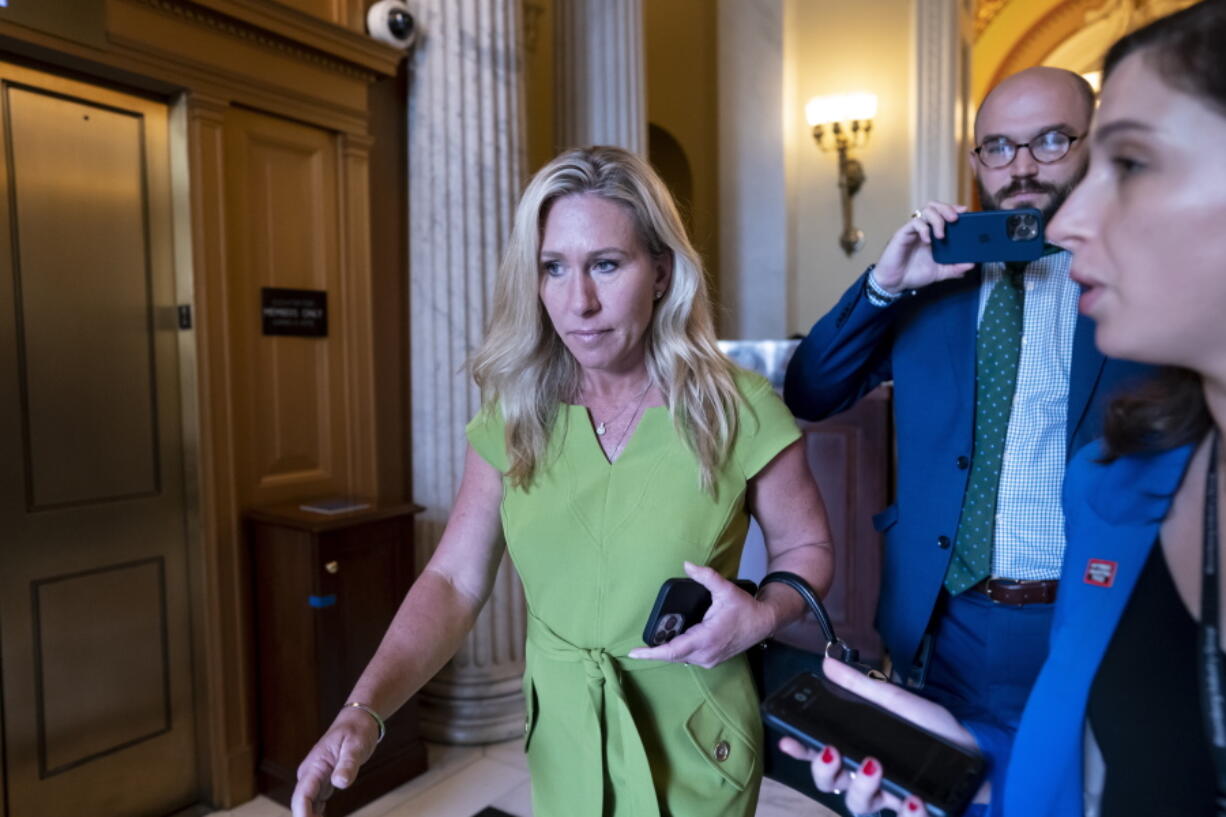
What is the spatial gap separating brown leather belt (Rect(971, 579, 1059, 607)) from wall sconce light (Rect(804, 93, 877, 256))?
4932mm

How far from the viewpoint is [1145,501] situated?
0.91 metres

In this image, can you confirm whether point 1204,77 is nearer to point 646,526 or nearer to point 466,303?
point 646,526

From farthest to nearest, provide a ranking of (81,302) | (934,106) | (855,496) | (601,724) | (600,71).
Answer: (934,106)
(600,71)
(855,496)
(81,302)
(601,724)

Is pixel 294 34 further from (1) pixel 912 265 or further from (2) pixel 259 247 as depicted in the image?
(1) pixel 912 265

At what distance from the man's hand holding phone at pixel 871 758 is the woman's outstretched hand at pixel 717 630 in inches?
Result: 5.7

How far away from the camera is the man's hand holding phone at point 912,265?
1506 mm

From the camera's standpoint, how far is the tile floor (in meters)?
3.04

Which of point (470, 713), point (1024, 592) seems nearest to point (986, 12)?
point (470, 713)

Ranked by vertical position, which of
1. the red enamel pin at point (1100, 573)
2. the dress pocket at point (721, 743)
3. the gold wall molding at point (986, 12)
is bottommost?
the dress pocket at point (721, 743)

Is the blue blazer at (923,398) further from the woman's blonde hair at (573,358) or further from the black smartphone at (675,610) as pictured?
the black smartphone at (675,610)

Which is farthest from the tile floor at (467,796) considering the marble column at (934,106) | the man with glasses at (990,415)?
the marble column at (934,106)

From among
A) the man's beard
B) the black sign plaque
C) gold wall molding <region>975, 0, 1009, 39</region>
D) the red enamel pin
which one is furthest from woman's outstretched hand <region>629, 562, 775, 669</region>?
gold wall molding <region>975, 0, 1009, 39</region>

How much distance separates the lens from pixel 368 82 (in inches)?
133

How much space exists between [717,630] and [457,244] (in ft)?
8.51
